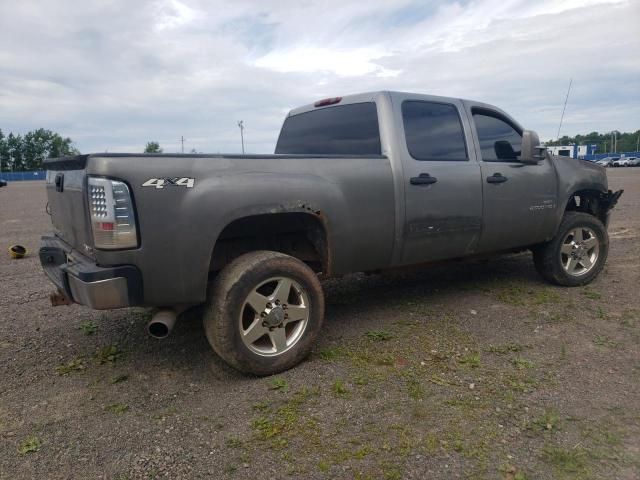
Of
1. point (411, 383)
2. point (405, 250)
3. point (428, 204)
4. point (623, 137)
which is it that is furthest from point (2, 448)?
point (623, 137)

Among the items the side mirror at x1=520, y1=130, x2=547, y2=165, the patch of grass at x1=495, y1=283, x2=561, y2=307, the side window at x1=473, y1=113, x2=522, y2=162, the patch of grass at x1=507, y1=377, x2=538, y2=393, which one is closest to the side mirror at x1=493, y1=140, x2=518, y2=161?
the side window at x1=473, y1=113, x2=522, y2=162

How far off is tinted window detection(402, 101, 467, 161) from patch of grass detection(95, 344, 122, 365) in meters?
2.69

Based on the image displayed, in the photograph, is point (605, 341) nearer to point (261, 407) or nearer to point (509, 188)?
point (509, 188)

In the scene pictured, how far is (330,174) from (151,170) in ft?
4.02

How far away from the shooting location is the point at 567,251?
5.14m

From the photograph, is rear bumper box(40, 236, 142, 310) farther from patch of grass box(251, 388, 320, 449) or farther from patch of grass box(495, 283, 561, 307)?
patch of grass box(495, 283, 561, 307)

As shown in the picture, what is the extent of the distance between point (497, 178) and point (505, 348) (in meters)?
1.56

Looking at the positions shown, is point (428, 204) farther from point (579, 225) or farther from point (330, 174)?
point (579, 225)

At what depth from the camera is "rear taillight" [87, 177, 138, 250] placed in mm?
2719

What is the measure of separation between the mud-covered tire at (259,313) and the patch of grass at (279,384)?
0.28ft

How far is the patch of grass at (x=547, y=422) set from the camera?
2582 mm

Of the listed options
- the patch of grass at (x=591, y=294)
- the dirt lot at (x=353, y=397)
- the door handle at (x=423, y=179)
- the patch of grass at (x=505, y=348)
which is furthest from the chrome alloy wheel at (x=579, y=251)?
the door handle at (x=423, y=179)

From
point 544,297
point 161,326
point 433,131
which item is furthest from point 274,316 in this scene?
point 544,297

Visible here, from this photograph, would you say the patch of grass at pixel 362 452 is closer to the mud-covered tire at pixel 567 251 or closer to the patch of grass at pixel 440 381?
the patch of grass at pixel 440 381
